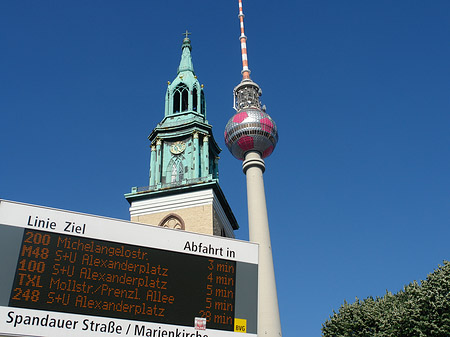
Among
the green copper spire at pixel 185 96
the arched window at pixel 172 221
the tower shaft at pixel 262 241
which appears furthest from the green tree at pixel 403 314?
the green copper spire at pixel 185 96

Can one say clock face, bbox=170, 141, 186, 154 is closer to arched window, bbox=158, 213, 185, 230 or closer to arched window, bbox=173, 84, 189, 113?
arched window, bbox=173, 84, 189, 113

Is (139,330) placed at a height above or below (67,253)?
below

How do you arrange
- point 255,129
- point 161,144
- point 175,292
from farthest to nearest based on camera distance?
point 161,144, point 255,129, point 175,292

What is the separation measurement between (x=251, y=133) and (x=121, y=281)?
37.8 meters

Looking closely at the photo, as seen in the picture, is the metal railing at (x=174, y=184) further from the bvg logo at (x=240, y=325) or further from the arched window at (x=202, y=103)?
the bvg logo at (x=240, y=325)

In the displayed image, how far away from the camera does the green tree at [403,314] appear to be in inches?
1291

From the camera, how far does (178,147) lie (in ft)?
200

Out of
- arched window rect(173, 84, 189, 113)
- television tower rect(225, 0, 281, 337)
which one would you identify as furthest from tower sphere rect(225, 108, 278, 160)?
arched window rect(173, 84, 189, 113)

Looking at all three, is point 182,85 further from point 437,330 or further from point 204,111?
point 437,330

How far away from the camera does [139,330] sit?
13.9m

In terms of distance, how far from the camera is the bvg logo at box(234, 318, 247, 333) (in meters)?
14.9

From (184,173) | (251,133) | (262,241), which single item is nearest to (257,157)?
(251,133)

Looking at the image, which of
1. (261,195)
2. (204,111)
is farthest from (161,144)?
(261,195)

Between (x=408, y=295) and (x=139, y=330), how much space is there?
27152 millimetres
